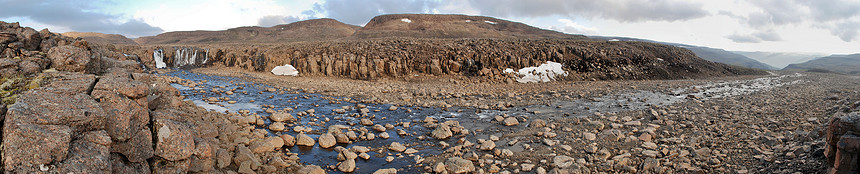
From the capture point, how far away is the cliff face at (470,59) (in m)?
23.0

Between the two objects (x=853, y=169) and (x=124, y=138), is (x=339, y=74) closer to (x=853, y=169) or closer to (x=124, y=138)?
(x=124, y=138)

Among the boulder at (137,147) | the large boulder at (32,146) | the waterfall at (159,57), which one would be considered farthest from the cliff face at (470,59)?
the large boulder at (32,146)

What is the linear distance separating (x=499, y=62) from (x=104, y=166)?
824 inches

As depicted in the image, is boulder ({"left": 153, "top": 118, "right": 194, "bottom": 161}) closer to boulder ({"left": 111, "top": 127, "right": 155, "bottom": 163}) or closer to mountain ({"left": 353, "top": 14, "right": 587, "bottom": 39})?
boulder ({"left": 111, "top": 127, "right": 155, "bottom": 163})

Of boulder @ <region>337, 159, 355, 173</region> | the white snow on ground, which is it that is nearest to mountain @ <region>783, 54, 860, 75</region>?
the white snow on ground

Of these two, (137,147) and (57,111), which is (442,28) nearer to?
(137,147)

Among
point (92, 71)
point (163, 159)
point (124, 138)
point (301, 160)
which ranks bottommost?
point (301, 160)

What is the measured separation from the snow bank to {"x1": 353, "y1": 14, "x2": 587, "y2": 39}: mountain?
66.0ft

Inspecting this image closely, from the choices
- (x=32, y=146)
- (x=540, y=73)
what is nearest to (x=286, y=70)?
(x=540, y=73)

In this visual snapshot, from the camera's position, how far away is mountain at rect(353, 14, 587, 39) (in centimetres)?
4703

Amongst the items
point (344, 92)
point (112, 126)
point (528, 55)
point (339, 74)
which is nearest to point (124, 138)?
point (112, 126)

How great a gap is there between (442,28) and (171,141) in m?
46.0

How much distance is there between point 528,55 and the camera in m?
24.4

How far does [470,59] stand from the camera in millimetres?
23344
